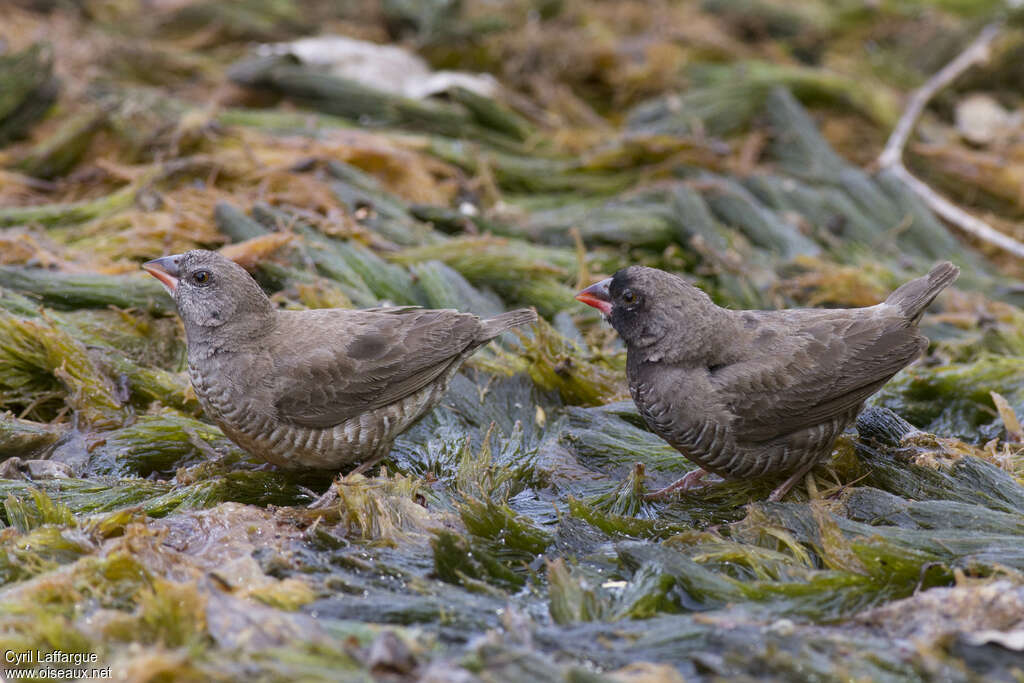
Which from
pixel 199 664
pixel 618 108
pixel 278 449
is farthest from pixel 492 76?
pixel 199 664

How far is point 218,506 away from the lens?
3.68 m

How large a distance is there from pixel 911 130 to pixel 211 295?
220 inches

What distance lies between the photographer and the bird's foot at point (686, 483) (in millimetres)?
4137

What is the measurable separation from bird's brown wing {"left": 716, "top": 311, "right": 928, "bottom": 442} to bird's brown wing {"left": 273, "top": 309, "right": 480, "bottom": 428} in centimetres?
116

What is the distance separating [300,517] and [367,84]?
171 inches

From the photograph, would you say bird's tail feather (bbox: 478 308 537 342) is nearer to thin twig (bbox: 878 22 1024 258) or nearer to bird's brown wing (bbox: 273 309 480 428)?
bird's brown wing (bbox: 273 309 480 428)

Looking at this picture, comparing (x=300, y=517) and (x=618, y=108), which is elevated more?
(x=618, y=108)

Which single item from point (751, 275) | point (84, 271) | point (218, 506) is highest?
point (751, 275)

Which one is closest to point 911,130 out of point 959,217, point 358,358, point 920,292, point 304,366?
point 959,217

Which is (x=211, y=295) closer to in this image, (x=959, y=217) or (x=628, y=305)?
(x=628, y=305)

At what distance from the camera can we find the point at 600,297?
14.3ft

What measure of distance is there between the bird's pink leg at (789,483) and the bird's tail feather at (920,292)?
29.1 inches

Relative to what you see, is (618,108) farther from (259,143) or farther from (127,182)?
(127,182)

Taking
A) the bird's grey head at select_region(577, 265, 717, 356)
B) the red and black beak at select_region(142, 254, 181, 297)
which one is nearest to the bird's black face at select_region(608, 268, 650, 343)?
the bird's grey head at select_region(577, 265, 717, 356)
